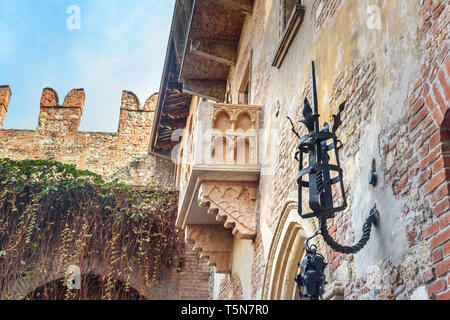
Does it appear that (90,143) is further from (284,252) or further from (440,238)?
(440,238)

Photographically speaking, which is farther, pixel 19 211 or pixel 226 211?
pixel 19 211

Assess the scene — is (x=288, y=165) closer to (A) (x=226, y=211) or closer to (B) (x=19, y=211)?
(A) (x=226, y=211)

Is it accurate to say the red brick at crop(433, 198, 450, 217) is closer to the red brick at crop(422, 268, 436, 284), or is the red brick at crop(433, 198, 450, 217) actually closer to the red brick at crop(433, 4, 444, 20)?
the red brick at crop(422, 268, 436, 284)

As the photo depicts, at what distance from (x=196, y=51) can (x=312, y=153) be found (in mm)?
6962

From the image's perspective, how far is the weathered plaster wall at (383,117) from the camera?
2.80m

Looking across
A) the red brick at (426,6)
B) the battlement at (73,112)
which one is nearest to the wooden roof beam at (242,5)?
the red brick at (426,6)

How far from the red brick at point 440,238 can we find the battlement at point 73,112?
1391 cm

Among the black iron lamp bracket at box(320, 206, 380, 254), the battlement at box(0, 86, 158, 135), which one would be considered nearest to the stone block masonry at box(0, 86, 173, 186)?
the battlement at box(0, 86, 158, 135)

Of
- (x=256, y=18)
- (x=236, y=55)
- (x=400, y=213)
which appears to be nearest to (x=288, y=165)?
(x=400, y=213)

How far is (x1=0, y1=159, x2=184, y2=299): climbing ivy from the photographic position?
387 inches

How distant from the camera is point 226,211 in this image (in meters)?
6.76

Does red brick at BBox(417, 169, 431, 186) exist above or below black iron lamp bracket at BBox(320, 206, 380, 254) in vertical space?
above

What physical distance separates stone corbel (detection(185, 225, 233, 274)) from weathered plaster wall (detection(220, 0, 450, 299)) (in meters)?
3.07

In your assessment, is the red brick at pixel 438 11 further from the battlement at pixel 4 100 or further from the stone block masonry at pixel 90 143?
the battlement at pixel 4 100
